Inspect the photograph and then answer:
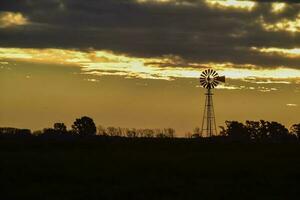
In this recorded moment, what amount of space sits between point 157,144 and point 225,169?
1082 inches

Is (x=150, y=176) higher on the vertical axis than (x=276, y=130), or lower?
lower

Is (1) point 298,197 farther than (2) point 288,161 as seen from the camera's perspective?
No

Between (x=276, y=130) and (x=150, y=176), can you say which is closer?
(x=150, y=176)

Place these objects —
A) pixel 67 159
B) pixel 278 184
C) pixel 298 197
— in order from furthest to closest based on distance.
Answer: pixel 67 159 → pixel 278 184 → pixel 298 197

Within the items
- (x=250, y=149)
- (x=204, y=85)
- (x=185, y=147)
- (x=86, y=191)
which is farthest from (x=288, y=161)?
(x=204, y=85)

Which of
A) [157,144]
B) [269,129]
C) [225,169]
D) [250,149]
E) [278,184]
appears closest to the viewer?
[278,184]

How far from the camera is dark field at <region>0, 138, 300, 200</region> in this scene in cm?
3095

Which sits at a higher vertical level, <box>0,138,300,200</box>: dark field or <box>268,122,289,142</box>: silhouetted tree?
<box>268,122,289,142</box>: silhouetted tree

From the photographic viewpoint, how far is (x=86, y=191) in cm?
3127

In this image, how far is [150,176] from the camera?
3741cm

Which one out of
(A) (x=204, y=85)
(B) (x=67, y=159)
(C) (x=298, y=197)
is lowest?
(C) (x=298, y=197)

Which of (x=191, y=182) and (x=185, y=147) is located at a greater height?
(x=185, y=147)

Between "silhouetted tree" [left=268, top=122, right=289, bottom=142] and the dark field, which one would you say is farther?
"silhouetted tree" [left=268, top=122, right=289, bottom=142]

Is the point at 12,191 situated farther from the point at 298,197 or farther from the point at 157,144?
the point at 157,144
